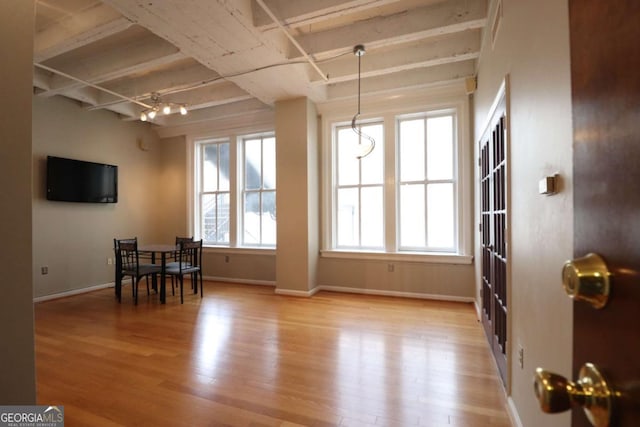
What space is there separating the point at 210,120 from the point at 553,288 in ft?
19.7

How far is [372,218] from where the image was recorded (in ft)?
16.4

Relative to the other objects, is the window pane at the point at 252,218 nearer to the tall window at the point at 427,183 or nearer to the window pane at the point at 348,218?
the window pane at the point at 348,218

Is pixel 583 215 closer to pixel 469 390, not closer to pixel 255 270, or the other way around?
pixel 469 390

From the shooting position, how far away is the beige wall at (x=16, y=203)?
1.18 metres

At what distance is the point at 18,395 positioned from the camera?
123cm

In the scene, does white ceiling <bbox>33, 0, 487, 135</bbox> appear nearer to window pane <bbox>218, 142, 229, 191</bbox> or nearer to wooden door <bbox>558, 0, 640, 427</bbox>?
window pane <bbox>218, 142, 229, 191</bbox>

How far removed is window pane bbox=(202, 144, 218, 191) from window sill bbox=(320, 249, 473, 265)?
282cm

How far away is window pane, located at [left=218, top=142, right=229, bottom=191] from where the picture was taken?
6164 mm

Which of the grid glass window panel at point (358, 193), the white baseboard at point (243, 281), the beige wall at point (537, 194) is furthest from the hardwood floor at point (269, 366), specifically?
the white baseboard at point (243, 281)

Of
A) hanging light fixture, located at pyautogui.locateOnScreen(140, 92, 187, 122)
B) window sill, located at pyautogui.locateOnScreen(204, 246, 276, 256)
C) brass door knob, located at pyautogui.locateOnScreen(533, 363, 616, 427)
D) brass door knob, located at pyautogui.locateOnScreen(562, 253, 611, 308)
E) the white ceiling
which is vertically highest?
the white ceiling

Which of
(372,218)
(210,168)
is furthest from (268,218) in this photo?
(372,218)

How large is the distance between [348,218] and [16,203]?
4.28 metres

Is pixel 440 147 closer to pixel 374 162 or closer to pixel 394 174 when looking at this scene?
pixel 394 174

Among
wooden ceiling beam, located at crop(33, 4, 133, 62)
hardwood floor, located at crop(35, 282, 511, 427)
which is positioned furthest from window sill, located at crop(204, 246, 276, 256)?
wooden ceiling beam, located at crop(33, 4, 133, 62)
